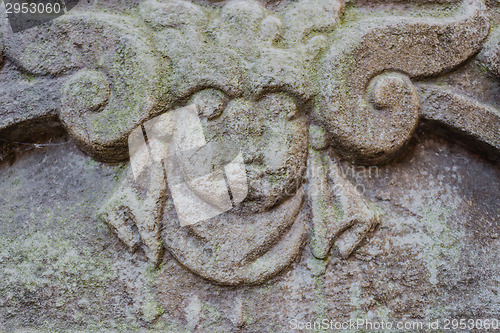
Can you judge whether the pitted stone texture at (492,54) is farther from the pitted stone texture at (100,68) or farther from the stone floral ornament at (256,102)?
the pitted stone texture at (100,68)

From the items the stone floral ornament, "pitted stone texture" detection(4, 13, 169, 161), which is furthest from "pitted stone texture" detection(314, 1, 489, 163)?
"pitted stone texture" detection(4, 13, 169, 161)

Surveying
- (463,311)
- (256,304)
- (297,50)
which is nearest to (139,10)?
(297,50)

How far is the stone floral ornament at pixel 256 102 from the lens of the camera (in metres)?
0.98

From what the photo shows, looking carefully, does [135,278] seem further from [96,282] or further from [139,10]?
[139,10]

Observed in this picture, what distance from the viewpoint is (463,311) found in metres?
0.98

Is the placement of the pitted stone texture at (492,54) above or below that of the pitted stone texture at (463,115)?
above

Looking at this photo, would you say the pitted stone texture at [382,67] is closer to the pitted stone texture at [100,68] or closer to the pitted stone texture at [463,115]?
the pitted stone texture at [463,115]

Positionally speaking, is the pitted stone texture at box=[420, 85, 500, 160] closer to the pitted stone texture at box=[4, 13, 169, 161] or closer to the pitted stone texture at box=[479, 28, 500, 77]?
the pitted stone texture at box=[479, 28, 500, 77]

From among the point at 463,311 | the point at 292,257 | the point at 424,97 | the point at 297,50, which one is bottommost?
the point at 463,311

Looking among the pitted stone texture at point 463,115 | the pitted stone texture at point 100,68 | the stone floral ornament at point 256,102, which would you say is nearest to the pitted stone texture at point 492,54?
the stone floral ornament at point 256,102

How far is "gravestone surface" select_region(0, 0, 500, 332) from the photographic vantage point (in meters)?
0.97

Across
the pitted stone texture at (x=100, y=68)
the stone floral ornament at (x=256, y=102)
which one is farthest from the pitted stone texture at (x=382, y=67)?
the pitted stone texture at (x=100, y=68)

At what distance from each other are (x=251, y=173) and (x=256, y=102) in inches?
6.9

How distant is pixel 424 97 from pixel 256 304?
2.15ft
